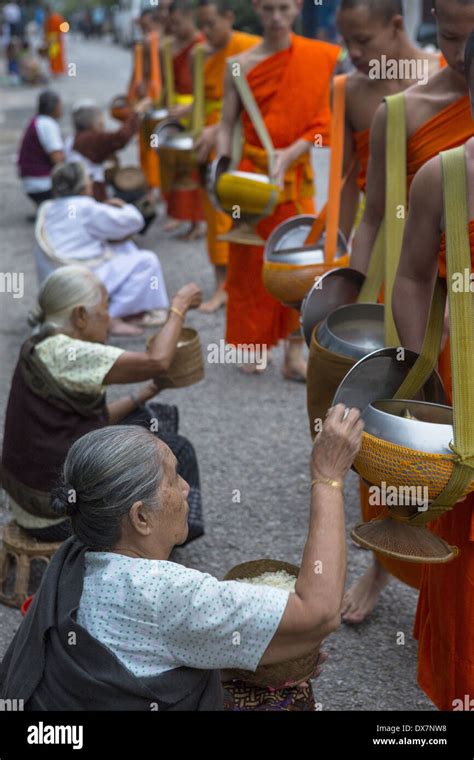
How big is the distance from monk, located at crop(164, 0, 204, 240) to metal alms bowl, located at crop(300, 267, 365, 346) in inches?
202

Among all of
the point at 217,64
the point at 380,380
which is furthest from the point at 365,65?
the point at 217,64

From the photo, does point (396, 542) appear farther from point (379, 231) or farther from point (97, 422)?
point (97, 422)

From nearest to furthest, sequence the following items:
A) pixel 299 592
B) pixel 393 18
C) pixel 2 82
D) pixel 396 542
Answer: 1. pixel 299 592
2. pixel 396 542
3. pixel 393 18
4. pixel 2 82

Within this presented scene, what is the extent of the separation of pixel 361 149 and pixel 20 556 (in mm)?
1794

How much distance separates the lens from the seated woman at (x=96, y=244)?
6.28m

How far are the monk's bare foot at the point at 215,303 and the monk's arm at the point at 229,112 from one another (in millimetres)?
1643

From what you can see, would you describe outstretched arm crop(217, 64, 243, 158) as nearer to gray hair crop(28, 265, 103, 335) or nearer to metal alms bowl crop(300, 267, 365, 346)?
gray hair crop(28, 265, 103, 335)

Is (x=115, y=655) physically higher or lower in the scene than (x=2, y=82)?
higher

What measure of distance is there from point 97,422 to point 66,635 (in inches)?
61.4

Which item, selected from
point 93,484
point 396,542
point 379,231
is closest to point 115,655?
point 93,484

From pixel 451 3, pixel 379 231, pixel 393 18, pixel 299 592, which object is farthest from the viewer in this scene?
pixel 393 18

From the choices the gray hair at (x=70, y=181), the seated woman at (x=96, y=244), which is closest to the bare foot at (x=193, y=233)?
the seated woman at (x=96, y=244)

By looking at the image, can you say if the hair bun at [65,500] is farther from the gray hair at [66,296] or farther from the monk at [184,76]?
the monk at [184,76]

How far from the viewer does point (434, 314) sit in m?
2.27
